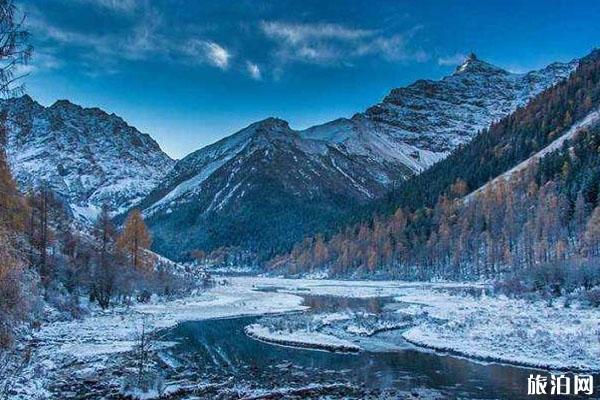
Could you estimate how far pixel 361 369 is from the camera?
95.8ft

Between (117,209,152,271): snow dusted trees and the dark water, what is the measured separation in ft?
150

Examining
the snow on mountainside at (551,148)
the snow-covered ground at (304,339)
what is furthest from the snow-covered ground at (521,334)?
the snow on mountainside at (551,148)

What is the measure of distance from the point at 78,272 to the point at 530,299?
48759 millimetres

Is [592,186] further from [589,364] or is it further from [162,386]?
[162,386]

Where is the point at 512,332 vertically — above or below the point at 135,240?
below

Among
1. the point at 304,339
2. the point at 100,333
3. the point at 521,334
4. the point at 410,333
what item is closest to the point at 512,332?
the point at 521,334

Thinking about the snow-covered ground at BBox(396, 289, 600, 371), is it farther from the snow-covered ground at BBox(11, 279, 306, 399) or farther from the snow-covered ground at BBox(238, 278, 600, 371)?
the snow-covered ground at BBox(11, 279, 306, 399)

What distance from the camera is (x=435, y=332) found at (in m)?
39.7

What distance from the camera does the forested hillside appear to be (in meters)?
112

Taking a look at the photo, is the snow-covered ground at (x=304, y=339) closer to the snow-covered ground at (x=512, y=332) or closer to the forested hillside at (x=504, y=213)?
the snow-covered ground at (x=512, y=332)

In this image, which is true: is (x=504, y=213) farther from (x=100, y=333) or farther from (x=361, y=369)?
(x=361, y=369)

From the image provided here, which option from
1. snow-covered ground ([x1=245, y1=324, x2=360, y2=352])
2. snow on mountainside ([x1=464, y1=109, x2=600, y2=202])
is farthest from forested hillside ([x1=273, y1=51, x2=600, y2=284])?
snow-covered ground ([x1=245, y1=324, x2=360, y2=352])

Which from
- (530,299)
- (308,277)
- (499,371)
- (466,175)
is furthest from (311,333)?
(466,175)

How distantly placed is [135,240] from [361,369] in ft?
206
